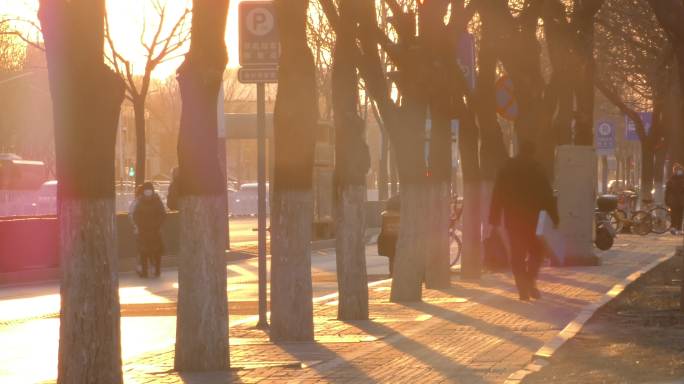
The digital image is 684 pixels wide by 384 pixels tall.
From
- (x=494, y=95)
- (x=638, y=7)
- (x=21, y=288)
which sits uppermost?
(x=638, y=7)

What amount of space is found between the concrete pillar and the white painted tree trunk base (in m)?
16.6

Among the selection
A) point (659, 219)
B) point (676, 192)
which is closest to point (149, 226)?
point (676, 192)

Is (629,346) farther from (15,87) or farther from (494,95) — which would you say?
(15,87)

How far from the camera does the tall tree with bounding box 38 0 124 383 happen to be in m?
10.2

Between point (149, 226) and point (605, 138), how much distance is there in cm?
1875

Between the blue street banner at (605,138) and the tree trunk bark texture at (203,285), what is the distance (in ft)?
107

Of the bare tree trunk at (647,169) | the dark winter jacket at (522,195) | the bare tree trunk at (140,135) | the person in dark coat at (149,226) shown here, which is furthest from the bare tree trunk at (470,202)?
the bare tree trunk at (647,169)

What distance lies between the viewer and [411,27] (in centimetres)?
1959

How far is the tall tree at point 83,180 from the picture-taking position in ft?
33.4

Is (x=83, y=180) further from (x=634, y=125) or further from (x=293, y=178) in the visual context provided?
(x=634, y=125)

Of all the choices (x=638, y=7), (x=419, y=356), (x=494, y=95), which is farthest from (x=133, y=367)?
(x=638, y=7)

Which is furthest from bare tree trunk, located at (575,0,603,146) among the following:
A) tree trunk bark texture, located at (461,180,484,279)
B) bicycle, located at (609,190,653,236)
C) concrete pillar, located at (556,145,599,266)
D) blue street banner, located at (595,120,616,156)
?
bicycle, located at (609,190,653,236)

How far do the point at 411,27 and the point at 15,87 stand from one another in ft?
260

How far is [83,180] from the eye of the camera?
10.2 metres
